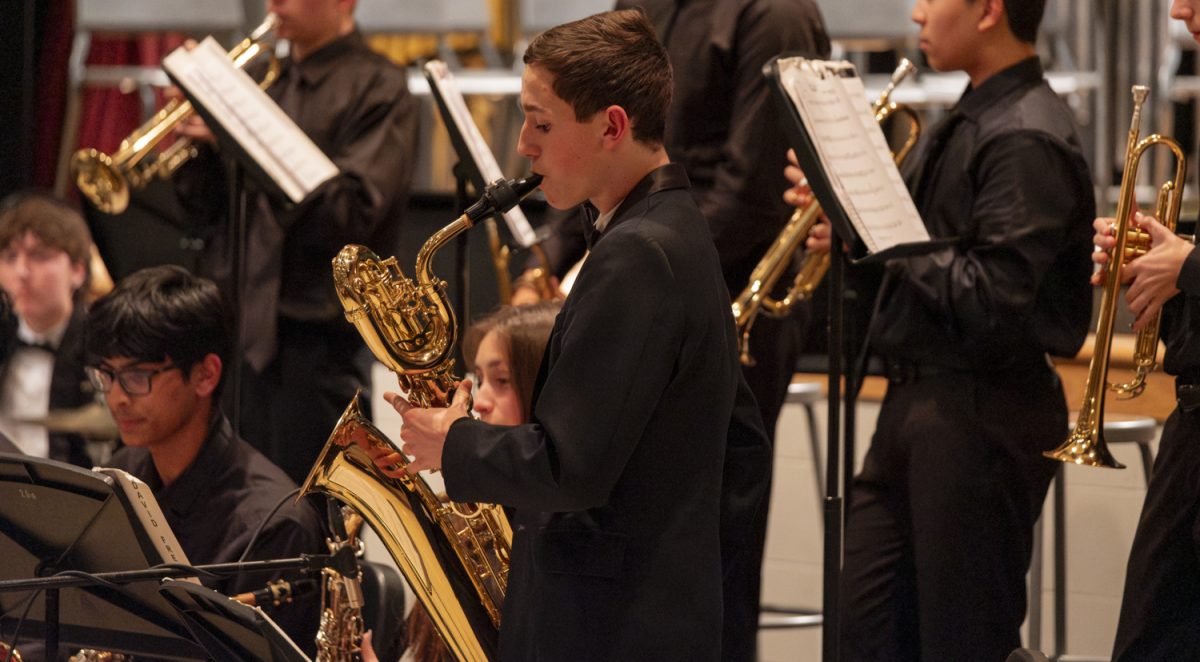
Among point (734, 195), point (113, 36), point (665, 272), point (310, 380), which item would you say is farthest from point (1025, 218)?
point (113, 36)

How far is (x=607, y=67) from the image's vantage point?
7.26 feet

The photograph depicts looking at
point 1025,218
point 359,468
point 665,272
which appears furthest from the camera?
point 1025,218

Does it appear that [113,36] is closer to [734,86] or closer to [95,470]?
[734,86]

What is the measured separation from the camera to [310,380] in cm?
428

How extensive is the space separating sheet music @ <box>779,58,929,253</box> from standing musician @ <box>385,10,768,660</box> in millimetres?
600

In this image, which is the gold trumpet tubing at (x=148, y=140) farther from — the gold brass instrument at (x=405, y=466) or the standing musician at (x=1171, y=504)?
the standing musician at (x=1171, y=504)

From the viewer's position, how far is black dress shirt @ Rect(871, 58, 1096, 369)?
313 cm

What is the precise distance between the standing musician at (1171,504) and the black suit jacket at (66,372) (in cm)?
293

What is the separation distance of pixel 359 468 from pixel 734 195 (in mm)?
1245

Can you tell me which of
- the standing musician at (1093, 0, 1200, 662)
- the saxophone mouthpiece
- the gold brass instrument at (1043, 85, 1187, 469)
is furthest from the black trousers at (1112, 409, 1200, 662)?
the saxophone mouthpiece

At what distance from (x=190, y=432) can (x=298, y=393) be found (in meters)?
1.18

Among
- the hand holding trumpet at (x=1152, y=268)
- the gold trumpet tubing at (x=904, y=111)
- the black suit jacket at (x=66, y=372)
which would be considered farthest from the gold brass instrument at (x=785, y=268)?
the black suit jacket at (x=66, y=372)

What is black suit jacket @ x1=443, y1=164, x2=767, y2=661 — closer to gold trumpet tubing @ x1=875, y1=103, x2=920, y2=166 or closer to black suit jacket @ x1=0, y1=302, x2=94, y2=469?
gold trumpet tubing @ x1=875, y1=103, x2=920, y2=166

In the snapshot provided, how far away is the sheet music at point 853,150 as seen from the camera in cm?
281
